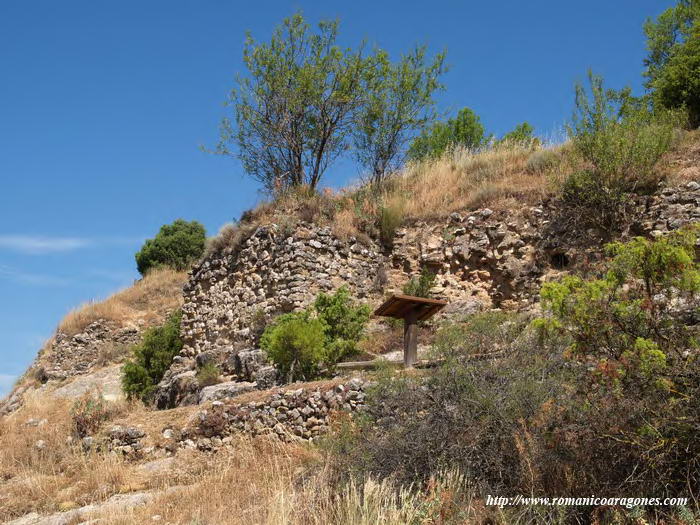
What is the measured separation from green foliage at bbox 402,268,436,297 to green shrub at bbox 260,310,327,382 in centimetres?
321

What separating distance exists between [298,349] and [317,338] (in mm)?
371

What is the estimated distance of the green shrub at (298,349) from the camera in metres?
11.2

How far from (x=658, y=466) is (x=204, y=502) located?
13.2 feet

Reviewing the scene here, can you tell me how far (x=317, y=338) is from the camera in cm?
1122

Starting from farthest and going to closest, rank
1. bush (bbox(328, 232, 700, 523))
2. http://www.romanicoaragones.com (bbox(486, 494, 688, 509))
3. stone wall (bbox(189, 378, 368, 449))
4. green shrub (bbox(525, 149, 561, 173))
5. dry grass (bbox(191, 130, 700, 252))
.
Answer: green shrub (bbox(525, 149, 561, 173)) → dry grass (bbox(191, 130, 700, 252)) → stone wall (bbox(189, 378, 368, 449)) → bush (bbox(328, 232, 700, 523)) → http://www.romanicoaragones.com (bbox(486, 494, 688, 509))

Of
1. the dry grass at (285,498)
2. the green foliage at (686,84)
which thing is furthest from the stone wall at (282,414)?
the green foliage at (686,84)

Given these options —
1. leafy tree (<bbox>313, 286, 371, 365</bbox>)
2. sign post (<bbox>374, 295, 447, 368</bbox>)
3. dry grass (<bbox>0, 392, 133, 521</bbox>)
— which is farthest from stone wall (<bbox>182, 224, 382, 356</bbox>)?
dry grass (<bbox>0, 392, 133, 521</bbox>)

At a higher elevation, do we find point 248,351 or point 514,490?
point 248,351

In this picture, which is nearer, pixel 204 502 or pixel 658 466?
pixel 658 466

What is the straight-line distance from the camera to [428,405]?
679 cm

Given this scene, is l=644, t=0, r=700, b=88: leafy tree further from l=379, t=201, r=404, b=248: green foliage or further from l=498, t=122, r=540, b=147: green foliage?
l=379, t=201, r=404, b=248: green foliage

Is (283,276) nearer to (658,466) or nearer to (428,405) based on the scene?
(428,405)

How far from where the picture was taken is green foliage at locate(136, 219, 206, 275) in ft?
98.5

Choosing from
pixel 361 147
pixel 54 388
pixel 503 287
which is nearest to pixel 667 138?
pixel 503 287
